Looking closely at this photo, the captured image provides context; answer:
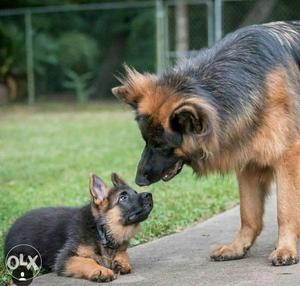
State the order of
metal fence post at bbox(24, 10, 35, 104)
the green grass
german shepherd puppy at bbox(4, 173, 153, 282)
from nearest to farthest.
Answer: german shepherd puppy at bbox(4, 173, 153, 282) → the green grass → metal fence post at bbox(24, 10, 35, 104)

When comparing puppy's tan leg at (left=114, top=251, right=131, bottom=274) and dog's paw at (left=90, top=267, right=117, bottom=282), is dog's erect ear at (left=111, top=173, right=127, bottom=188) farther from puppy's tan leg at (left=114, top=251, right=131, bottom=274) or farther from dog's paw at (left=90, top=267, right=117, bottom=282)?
dog's paw at (left=90, top=267, right=117, bottom=282)

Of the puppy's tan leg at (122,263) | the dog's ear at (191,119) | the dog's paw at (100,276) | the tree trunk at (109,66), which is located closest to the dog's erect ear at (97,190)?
the puppy's tan leg at (122,263)

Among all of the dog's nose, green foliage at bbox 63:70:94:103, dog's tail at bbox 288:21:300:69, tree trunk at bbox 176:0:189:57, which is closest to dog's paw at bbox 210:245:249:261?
the dog's nose

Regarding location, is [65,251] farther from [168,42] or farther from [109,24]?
[109,24]

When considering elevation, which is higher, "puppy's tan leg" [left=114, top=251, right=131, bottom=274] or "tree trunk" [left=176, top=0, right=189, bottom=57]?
"tree trunk" [left=176, top=0, right=189, bottom=57]

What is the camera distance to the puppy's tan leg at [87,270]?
5.51 metres

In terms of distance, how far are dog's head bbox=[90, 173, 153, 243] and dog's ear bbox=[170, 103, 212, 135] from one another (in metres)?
0.80

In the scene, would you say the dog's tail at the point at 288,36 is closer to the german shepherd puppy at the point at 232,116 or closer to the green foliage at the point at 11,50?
the german shepherd puppy at the point at 232,116

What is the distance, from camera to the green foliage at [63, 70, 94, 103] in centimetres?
2675

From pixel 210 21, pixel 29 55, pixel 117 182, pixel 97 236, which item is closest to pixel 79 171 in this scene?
pixel 117 182

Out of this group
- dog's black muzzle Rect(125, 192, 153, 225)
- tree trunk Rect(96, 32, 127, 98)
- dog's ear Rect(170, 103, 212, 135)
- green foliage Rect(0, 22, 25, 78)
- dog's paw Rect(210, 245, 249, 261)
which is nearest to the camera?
dog's ear Rect(170, 103, 212, 135)

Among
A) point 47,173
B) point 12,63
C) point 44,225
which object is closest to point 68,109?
point 12,63

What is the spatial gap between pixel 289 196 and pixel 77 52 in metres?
22.3

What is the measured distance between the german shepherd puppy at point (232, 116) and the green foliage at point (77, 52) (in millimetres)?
21783
